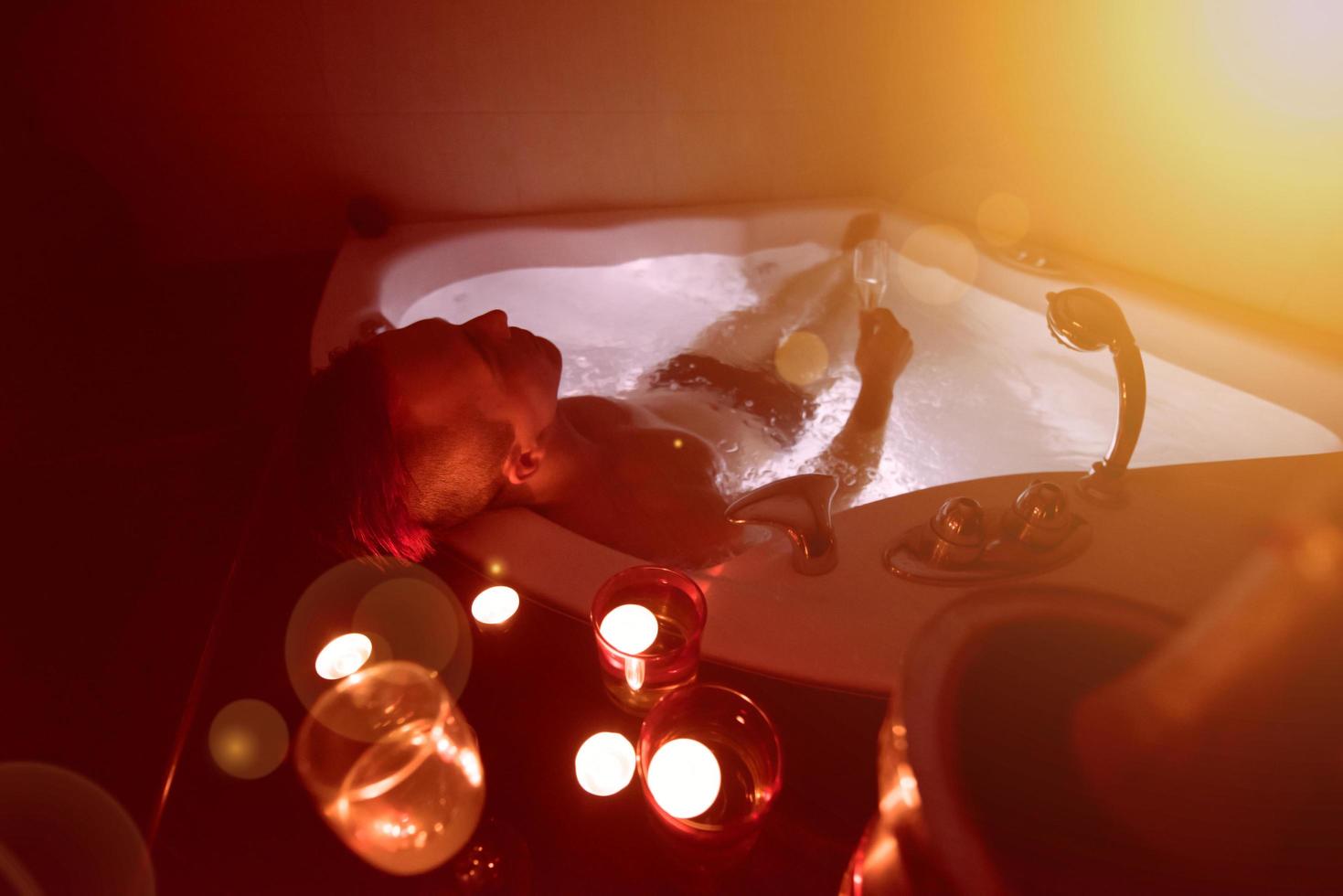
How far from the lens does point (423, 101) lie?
1.54 metres

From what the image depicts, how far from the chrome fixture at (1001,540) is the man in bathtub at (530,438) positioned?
48cm

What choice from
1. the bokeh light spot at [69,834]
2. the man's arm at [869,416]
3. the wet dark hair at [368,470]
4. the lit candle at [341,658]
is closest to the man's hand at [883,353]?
the man's arm at [869,416]

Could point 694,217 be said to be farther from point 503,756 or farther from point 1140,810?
point 1140,810

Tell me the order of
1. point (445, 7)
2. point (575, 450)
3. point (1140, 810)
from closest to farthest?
point (1140, 810) → point (575, 450) → point (445, 7)

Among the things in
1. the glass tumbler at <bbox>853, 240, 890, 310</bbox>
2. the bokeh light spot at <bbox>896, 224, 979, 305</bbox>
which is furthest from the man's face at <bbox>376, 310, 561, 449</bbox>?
the bokeh light spot at <bbox>896, 224, 979, 305</bbox>

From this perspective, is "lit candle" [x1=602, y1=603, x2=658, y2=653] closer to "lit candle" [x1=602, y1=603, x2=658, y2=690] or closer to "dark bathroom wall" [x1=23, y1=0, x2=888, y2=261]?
"lit candle" [x1=602, y1=603, x2=658, y2=690]

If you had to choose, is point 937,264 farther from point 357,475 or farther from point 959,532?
point 357,475

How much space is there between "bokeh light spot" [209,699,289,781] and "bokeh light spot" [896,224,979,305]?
1679 mm

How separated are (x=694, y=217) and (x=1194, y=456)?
4.32ft

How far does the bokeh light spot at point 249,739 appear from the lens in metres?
0.62

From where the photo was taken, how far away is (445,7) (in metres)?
1.44

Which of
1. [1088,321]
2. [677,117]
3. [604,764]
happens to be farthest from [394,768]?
[677,117]

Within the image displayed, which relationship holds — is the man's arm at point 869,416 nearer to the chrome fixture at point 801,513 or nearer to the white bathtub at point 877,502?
the white bathtub at point 877,502

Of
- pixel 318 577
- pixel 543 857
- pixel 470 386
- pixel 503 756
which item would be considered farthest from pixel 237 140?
pixel 543 857
